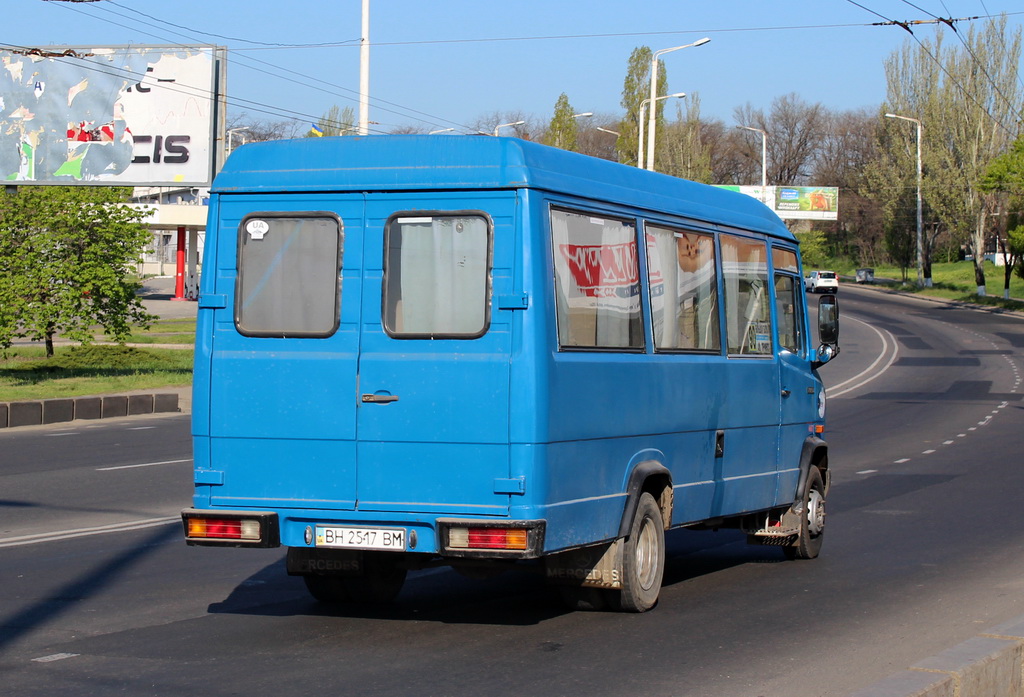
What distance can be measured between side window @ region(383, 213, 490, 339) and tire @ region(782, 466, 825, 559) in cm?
435

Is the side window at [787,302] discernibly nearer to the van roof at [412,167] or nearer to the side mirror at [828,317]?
the side mirror at [828,317]

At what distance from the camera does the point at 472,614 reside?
7785 mm

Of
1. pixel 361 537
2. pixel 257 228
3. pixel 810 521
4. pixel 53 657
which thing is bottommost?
pixel 53 657

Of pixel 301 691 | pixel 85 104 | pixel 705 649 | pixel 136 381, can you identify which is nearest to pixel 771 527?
pixel 705 649

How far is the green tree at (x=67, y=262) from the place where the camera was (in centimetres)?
2697

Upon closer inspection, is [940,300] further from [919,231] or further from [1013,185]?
[1013,185]

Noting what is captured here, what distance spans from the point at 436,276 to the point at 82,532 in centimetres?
521

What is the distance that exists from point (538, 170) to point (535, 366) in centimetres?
103

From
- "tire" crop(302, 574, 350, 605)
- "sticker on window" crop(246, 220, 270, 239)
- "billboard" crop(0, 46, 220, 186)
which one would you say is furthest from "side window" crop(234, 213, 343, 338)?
"billboard" crop(0, 46, 220, 186)

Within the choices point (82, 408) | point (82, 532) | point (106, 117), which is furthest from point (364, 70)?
point (82, 532)

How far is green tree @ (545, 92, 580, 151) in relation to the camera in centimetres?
7106

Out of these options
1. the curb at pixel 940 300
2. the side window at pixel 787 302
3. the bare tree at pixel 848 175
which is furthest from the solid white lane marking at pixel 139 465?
the bare tree at pixel 848 175

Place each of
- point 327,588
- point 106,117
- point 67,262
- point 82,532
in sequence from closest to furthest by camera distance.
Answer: point 327,588, point 82,532, point 67,262, point 106,117

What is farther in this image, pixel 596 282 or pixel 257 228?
pixel 596 282
